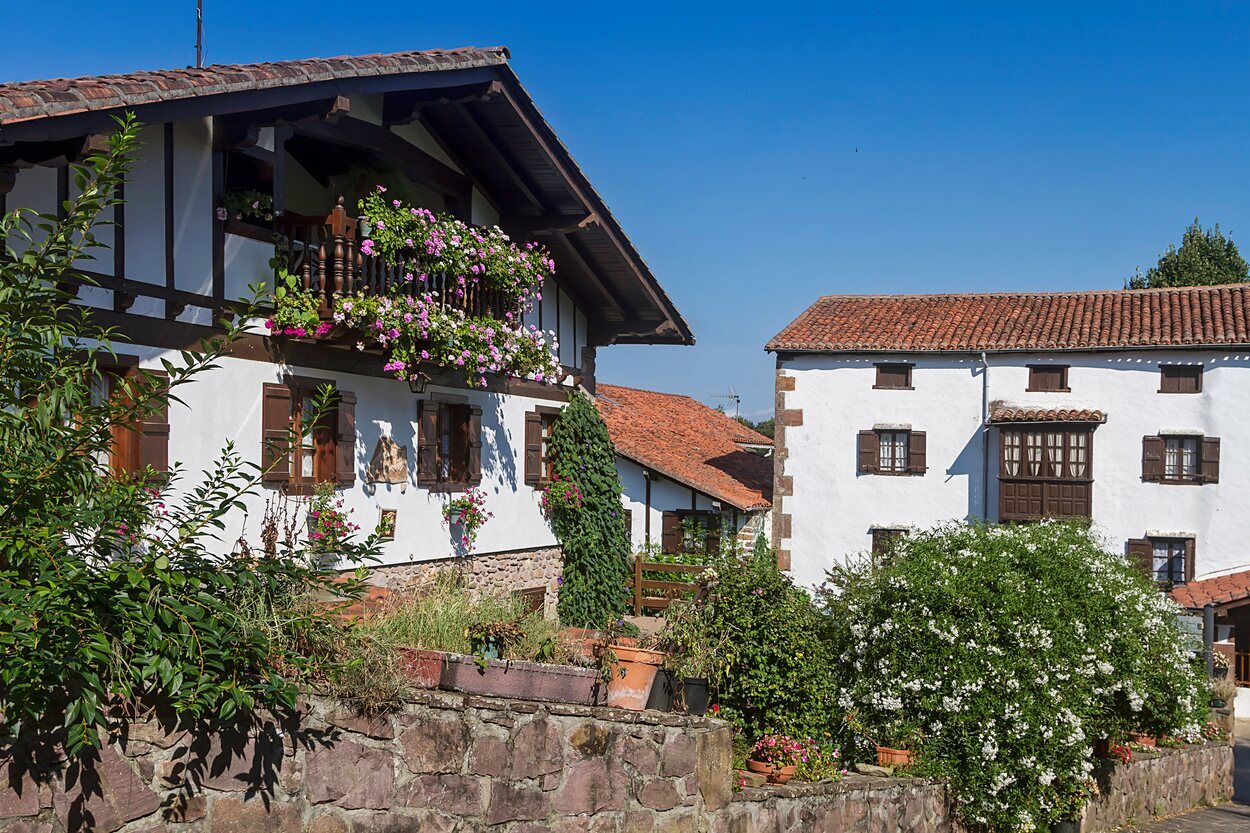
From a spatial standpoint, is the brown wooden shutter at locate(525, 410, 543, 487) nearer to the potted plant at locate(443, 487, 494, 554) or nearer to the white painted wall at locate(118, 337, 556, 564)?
the white painted wall at locate(118, 337, 556, 564)

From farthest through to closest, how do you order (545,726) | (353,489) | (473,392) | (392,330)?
(473,392) → (353,489) → (392,330) → (545,726)

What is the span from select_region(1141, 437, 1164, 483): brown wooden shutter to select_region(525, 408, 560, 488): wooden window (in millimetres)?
18249

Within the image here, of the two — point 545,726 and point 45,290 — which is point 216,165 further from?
point 545,726

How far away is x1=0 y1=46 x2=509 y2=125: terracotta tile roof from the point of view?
281 inches

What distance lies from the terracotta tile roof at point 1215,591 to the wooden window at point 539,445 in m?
17.4

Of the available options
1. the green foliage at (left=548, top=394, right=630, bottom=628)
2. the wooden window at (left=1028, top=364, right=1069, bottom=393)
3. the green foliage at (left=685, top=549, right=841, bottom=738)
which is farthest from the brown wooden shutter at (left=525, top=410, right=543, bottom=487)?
the wooden window at (left=1028, top=364, right=1069, bottom=393)

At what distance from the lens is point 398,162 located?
1238 cm

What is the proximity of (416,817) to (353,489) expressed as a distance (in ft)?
17.6

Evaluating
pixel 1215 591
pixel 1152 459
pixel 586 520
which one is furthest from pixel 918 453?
pixel 586 520

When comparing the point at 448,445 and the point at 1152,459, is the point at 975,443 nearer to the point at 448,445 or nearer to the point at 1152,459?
the point at 1152,459

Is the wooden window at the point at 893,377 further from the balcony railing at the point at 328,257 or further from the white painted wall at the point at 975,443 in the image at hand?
the balcony railing at the point at 328,257

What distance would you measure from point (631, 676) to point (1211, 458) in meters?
23.6

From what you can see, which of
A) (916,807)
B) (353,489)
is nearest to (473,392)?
(353,489)

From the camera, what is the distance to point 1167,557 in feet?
91.6
